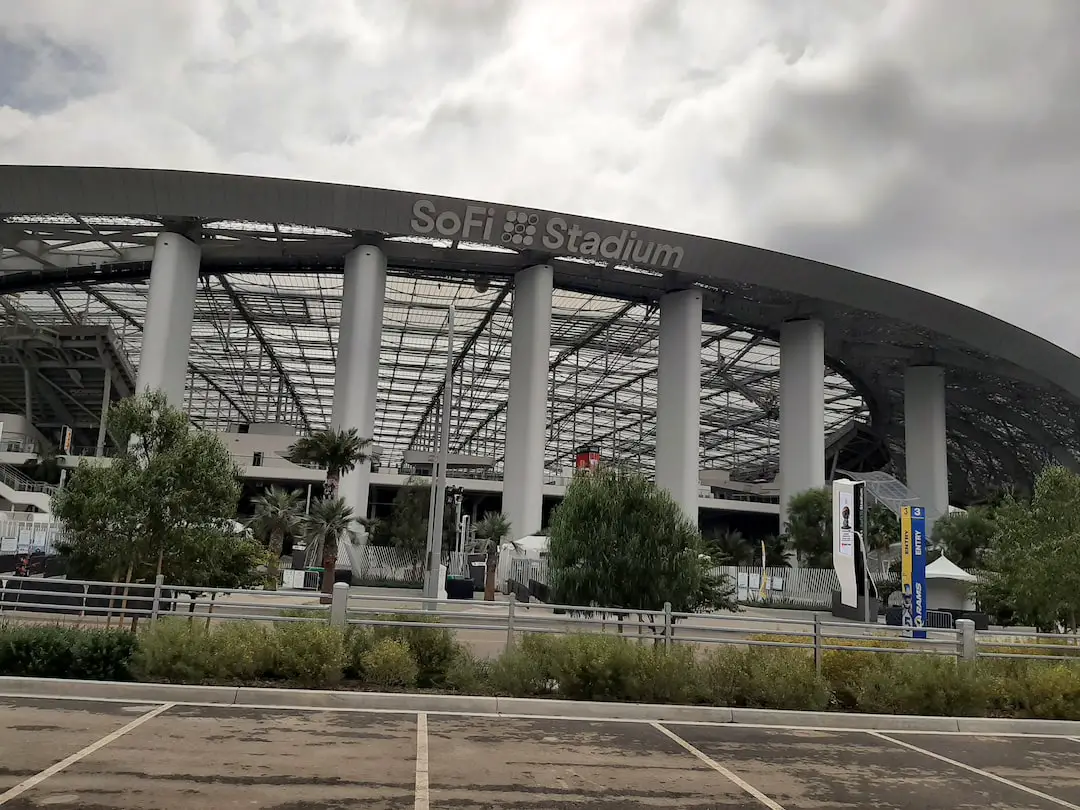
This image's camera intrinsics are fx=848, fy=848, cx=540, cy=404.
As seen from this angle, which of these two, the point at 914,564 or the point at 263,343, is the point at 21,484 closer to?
the point at 263,343

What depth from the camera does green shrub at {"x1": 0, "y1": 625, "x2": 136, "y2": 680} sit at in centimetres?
1203

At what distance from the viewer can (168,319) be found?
42.2m

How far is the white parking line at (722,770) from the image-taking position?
793 cm

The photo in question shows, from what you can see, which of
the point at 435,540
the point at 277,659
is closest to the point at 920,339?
the point at 435,540

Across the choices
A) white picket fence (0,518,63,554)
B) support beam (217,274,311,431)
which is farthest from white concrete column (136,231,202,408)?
white picket fence (0,518,63,554)

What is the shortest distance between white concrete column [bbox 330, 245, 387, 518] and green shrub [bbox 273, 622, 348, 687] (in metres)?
30.4

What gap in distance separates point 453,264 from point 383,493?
122 ft

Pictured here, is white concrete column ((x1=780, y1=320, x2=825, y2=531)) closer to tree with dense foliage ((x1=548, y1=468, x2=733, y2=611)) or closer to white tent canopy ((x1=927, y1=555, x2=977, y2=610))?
white tent canopy ((x1=927, y1=555, x2=977, y2=610))

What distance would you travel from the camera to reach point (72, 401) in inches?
3024

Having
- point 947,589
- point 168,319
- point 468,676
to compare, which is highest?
point 168,319

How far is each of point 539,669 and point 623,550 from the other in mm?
6104

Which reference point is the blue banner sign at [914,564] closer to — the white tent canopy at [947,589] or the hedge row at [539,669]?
the white tent canopy at [947,589]

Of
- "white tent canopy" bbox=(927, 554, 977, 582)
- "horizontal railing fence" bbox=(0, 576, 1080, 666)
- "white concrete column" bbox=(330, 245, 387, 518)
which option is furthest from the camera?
"white concrete column" bbox=(330, 245, 387, 518)

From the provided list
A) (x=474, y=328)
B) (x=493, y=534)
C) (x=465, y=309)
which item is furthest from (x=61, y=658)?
(x=474, y=328)
